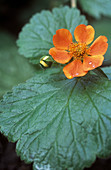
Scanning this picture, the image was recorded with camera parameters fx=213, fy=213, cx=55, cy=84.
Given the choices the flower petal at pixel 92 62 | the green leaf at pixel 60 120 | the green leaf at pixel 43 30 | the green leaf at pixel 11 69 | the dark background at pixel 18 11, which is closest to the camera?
the green leaf at pixel 60 120

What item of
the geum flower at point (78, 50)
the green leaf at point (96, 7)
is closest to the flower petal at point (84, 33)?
the geum flower at point (78, 50)

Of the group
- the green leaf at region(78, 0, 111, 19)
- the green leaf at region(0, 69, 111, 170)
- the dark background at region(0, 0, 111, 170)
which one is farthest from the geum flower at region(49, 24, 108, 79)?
the dark background at region(0, 0, 111, 170)

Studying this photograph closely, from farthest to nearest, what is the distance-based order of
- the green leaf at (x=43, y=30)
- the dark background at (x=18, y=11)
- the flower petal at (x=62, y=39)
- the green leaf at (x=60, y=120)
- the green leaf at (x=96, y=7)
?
the dark background at (x=18, y=11) < the green leaf at (x=96, y=7) < the green leaf at (x=43, y=30) < the flower petal at (x=62, y=39) < the green leaf at (x=60, y=120)

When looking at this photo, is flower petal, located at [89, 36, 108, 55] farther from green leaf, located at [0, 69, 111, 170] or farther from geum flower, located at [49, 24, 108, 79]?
green leaf, located at [0, 69, 111, 170]

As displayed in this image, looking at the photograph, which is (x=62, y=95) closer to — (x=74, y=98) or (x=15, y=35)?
(x=74, y=98)

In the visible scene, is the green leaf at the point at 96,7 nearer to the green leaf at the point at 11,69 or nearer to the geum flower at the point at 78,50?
the green leaf at the point at 11,69

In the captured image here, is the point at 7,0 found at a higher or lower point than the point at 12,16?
higher

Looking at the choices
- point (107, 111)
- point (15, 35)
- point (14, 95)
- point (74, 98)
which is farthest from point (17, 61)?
point (107, 111)
